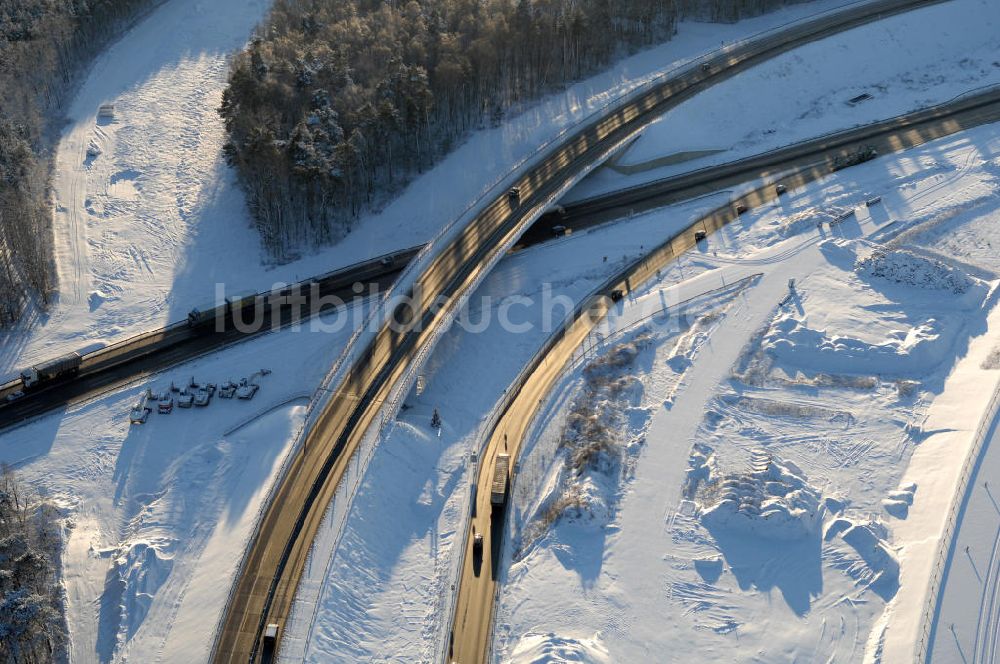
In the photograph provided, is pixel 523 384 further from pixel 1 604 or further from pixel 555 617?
pixel 1 604

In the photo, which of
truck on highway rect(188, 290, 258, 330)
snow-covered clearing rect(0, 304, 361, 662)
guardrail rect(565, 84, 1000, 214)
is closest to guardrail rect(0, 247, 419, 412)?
truck on highway rect(188, 290, 258, 330)

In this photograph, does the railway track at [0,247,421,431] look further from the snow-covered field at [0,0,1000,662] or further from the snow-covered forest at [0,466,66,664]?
the snow-covered forest at [0,466,66,664]

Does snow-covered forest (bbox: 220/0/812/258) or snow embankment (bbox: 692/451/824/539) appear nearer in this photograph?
snow embankment (bbox: 692/451/824/539)

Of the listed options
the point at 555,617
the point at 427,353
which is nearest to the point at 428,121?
the point at 427,353

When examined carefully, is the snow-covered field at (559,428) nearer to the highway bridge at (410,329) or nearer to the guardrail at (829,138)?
the highway bridge at (410,329)

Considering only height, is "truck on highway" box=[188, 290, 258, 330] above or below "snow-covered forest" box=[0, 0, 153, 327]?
below

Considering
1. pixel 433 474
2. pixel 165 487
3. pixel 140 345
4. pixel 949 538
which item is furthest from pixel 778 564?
pixel 140 345

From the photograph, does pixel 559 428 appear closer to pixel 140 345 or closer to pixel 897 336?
pixel 897 336
